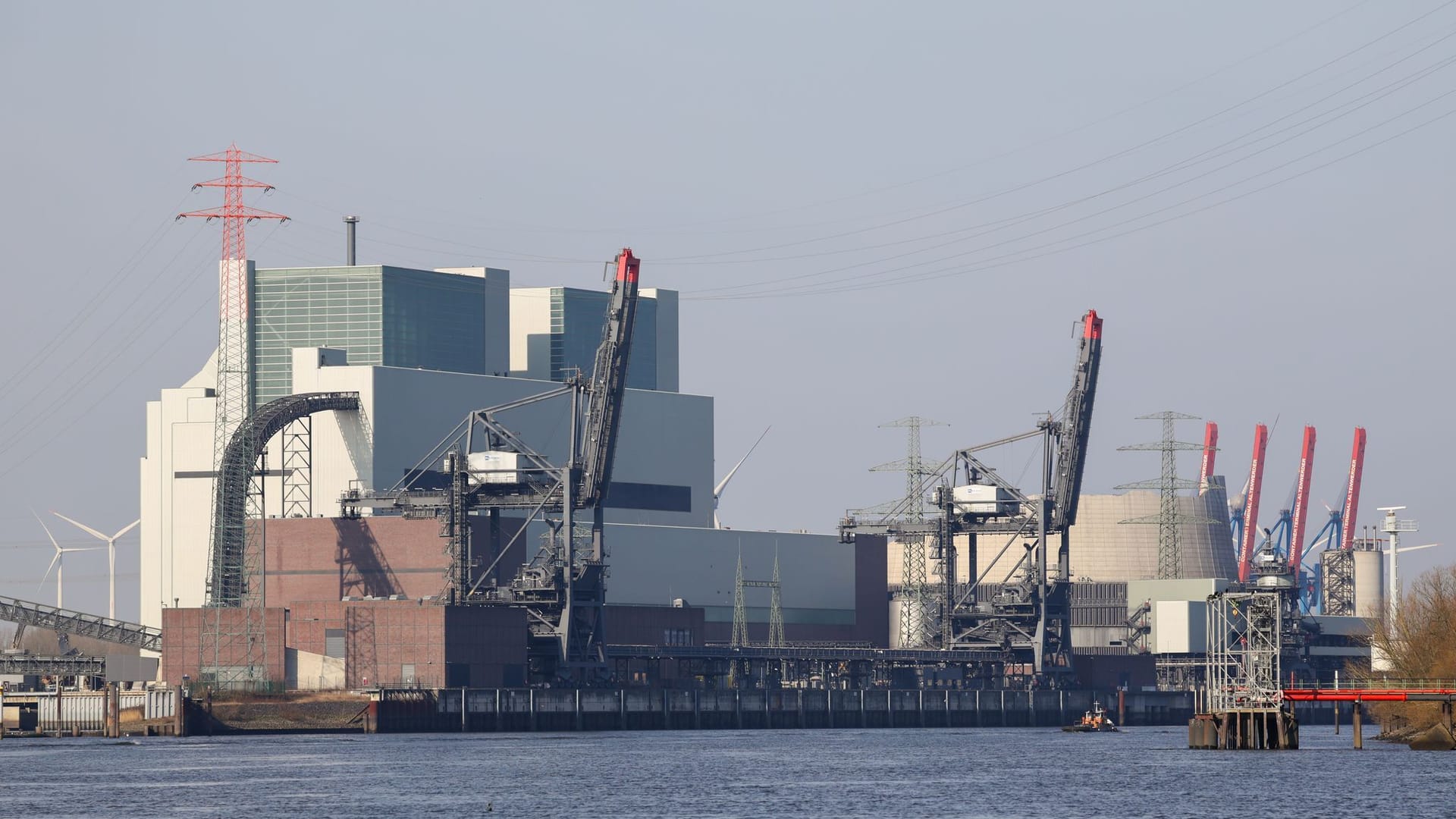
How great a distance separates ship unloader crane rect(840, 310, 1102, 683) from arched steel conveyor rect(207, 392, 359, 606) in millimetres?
48906

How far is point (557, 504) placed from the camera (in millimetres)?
160250

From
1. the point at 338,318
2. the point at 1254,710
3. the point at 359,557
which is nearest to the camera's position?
the point at 1254,710

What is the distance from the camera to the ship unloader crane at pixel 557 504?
514 ft

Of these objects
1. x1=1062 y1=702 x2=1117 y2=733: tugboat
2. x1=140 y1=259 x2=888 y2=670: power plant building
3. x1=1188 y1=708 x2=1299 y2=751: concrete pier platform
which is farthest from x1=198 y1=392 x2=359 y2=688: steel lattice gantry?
x1=1188 y1=708 x2=1299 y2=751: concrete pier platform

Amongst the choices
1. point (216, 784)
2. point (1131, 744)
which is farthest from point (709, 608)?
point (216, 784)

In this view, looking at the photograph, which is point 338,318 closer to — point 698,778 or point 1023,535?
point 1023,535

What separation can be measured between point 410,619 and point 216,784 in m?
51.0

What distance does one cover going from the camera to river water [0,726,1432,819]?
8925cm

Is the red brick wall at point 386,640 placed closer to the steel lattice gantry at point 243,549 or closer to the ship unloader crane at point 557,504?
the steel lattice gantry at point 243,549

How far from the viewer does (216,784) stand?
10081 cm

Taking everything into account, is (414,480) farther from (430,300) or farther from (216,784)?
(216,784)

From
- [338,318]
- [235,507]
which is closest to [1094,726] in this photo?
[235,507]

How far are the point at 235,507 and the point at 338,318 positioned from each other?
31.4 meters

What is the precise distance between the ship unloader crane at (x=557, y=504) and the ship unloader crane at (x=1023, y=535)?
→ 105ft
